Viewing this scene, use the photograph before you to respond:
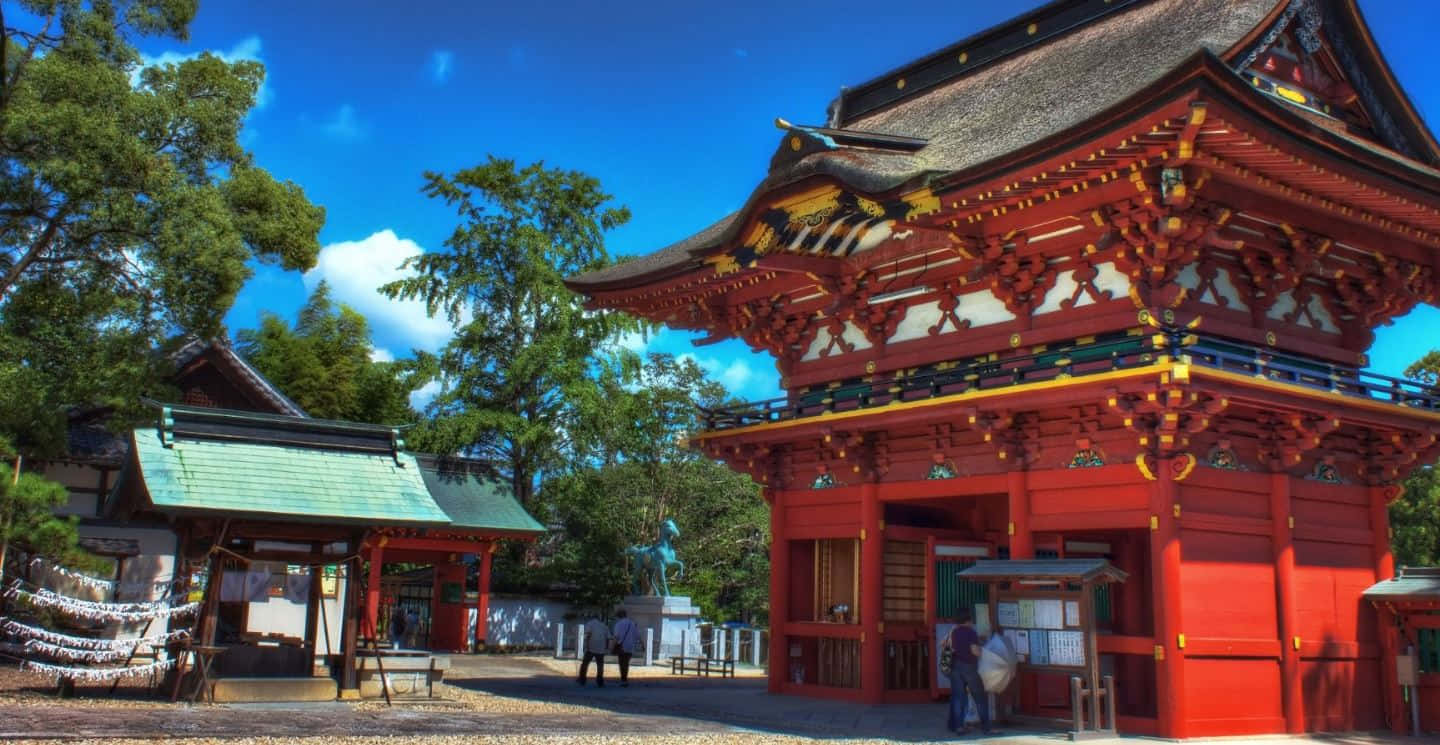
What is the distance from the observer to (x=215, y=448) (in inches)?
557

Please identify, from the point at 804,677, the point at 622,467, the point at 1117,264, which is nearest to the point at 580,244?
the point at 622,467

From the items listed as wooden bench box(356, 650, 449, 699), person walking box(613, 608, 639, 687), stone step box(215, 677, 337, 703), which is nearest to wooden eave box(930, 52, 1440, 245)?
wooden bench box(356, 650, 449, 699)

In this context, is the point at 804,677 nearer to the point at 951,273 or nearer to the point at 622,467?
the point at 951,273

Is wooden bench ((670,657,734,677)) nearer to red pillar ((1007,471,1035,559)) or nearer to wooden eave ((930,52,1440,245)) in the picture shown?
red pillar ((1007,471,1035,559))

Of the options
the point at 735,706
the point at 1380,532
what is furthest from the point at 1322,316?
the point at 735,706

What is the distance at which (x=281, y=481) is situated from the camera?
14.1 m

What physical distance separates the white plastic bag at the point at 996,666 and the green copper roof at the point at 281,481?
22.5 ft

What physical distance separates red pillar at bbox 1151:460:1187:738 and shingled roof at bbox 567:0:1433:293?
4.17 m

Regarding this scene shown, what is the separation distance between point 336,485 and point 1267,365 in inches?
436

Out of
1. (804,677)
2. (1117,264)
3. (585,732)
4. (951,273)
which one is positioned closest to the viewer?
(585,732)

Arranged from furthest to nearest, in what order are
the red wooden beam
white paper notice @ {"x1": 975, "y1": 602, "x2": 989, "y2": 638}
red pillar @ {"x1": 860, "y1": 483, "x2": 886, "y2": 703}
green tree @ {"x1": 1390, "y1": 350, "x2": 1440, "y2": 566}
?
green tree @ {"x1": 1390, "y1": 350, "x2": 1440, "y2": 566} → the red wooden beam → red pillar @ {"x1": 860, "y1": 483, "x2": 886, "y2": 703} → white paper notice @ {"x1": 975, "y1": 602, "x2": 989, "y2": 638}

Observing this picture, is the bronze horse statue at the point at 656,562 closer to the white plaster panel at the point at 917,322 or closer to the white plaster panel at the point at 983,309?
the white plaster panel at the point at 917,322

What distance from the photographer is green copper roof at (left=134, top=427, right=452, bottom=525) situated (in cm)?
1326

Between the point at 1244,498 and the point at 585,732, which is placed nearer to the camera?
the point at 585,732
